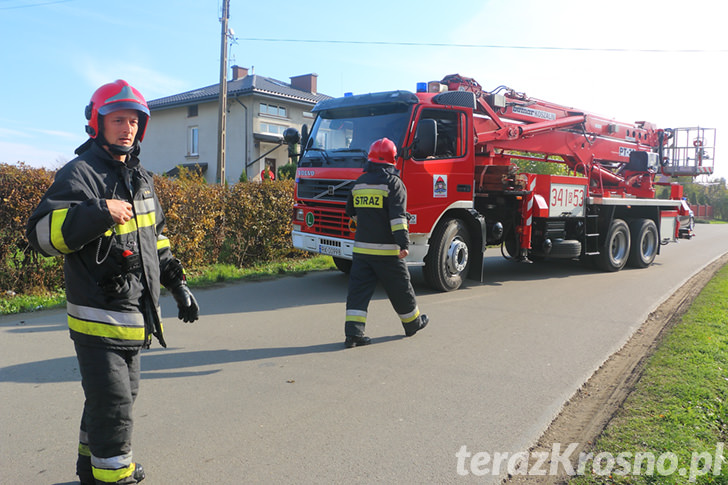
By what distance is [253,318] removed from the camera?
6.60 meters

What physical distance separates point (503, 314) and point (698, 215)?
4800cm

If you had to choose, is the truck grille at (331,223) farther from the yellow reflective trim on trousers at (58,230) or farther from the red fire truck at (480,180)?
the yellow reflective trim on trousers at (58,230)

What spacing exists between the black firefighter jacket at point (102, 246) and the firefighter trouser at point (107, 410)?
0.25 ft

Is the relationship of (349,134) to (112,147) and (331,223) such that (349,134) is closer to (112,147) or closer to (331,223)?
(331,223)

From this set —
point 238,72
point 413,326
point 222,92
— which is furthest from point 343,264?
point 238,72

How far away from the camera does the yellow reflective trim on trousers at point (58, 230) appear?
7.87ft

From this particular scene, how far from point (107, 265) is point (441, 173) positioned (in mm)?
6086

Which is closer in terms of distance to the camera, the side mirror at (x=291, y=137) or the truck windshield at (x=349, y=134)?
the truck windshield at (x=349, y=134)

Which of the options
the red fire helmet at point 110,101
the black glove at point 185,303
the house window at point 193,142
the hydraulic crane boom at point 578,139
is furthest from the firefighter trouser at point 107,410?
the house window at point 193,142

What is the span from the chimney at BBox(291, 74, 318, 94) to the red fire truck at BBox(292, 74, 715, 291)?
22.9m

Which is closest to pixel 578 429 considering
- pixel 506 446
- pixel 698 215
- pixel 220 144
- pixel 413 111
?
pixel 506 446

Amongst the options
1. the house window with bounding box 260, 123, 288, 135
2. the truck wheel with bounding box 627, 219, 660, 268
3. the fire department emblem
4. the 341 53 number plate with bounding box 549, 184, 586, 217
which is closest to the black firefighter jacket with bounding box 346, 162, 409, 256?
the fire department emblem

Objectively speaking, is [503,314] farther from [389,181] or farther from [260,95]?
[260,95]

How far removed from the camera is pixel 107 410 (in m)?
2.59
